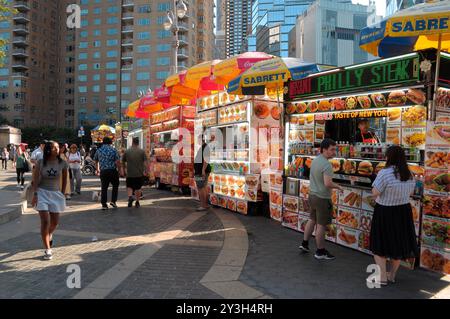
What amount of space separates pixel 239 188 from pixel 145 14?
84622mm

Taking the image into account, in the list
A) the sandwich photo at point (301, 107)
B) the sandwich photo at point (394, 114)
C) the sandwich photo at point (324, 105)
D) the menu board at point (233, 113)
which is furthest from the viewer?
the menu board at point (233, 113)

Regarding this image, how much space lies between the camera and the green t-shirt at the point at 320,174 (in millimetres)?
5602

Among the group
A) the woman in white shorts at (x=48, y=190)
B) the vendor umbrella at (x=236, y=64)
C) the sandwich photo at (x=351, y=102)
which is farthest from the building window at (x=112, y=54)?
the sandwich photo at (x=351, y=102)

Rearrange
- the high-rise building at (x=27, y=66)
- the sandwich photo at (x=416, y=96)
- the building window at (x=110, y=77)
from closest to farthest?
the sandwich photo at (x=416, y=96) < the high-rise building at (x=27, y=66) < the building window at (x=110, y=77)

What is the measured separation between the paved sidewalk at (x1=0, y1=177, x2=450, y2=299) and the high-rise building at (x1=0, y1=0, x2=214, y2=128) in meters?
78.0

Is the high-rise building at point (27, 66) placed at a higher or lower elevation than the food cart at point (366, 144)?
higher

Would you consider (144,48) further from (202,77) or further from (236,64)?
(236,64)

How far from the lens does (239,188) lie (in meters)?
9.48

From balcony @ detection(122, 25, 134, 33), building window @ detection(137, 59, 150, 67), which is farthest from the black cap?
balcony @ detection(122, 25, 134, 33)

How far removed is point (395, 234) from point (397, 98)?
85.4 inches

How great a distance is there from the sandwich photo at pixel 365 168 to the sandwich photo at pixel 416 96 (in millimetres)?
1180

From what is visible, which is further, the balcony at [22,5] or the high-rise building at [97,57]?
the balcony at [22,5]

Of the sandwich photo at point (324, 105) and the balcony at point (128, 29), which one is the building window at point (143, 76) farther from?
the sandwich photo at point (324, 105)

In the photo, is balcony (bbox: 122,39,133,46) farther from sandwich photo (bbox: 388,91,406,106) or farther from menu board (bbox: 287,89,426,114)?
sandwich photo (bbox: 388,91,406,106)
